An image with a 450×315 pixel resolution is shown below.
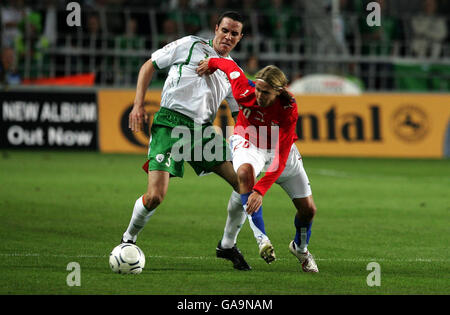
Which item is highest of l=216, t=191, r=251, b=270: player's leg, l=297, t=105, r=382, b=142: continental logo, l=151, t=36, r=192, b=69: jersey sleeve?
l=151, t=36, r=192, b=69: jersey sleeve

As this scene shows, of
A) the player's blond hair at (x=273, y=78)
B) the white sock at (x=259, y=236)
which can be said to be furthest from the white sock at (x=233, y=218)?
the player's blond hair at (x=273, y=78)

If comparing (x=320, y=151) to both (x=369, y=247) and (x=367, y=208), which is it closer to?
(x=367, y=208)

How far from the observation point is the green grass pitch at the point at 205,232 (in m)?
6.90

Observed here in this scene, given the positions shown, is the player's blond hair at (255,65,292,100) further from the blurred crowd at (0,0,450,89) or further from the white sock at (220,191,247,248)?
the blurred crowd at (0,0,450,89)

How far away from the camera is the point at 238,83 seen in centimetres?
758

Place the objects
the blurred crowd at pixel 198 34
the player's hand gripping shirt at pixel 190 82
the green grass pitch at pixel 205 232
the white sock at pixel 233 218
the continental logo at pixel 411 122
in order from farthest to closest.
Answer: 1. the blurred crowd at pixel 198 34
2. the continental logo at pixel 411 122
3. the player's hand gripping shirt at pixel 190 82
4. the white sock at pixel 233 218
5. the green grass pitch at pixel 205 232

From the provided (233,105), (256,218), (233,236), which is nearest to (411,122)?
(233,105)

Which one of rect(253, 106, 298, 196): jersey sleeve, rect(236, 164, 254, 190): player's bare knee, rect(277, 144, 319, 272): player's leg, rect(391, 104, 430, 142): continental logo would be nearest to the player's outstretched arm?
rect(236, 164, 254, 190): player's bare knee

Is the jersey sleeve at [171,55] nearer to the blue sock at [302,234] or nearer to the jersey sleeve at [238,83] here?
the jersey sleeve at [238,83]

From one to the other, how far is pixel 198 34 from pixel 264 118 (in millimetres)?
13796

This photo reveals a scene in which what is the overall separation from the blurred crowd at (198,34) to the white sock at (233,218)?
12.4 metres

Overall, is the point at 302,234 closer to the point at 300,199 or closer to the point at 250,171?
the point at 300,199

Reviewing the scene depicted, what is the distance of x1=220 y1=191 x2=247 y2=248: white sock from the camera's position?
25.6ft

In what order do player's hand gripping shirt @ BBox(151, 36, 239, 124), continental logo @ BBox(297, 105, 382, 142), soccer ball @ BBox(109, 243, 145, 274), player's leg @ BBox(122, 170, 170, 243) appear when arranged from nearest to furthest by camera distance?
1. soccer ball @ BBox(109, 243, 145, 274)
2. player's leg @ BBox(122, 170, 170, 243)
3. player's hand gripping shirt @ BBox(151, 36, 239, 124)
4. continental logo @ BBox(297, 105, 382, 142)
